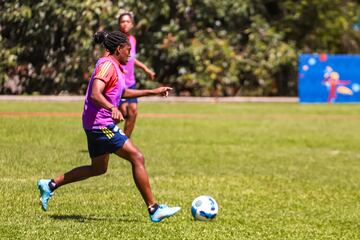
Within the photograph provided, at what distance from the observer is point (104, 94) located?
317 inches

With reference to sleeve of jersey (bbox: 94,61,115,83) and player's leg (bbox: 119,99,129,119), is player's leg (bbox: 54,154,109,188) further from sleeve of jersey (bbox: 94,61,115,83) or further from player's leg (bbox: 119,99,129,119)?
player's leg (bbox: 119,99,129,119)

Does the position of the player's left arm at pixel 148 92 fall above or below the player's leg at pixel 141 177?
above

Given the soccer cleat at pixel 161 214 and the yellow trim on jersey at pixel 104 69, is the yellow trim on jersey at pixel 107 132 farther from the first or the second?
the soccer cleat at pixel 161 214

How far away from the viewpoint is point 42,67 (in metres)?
26.9

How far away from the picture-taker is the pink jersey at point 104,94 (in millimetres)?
7973

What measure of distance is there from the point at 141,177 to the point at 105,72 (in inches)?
40.2

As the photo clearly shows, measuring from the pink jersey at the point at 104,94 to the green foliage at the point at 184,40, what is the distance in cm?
1747

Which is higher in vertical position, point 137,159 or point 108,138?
point 108,138

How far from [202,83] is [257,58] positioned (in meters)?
2.40

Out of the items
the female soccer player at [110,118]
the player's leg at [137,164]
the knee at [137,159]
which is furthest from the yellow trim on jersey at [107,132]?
the knee at [137,159]

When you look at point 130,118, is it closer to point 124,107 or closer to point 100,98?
point 124,107

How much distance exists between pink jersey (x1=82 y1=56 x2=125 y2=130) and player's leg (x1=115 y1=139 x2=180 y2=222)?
0.97 ft

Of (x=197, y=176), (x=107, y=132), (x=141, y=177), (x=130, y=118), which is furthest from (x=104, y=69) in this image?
(x=130, y=118)

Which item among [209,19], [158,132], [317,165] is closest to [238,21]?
[209,19]
